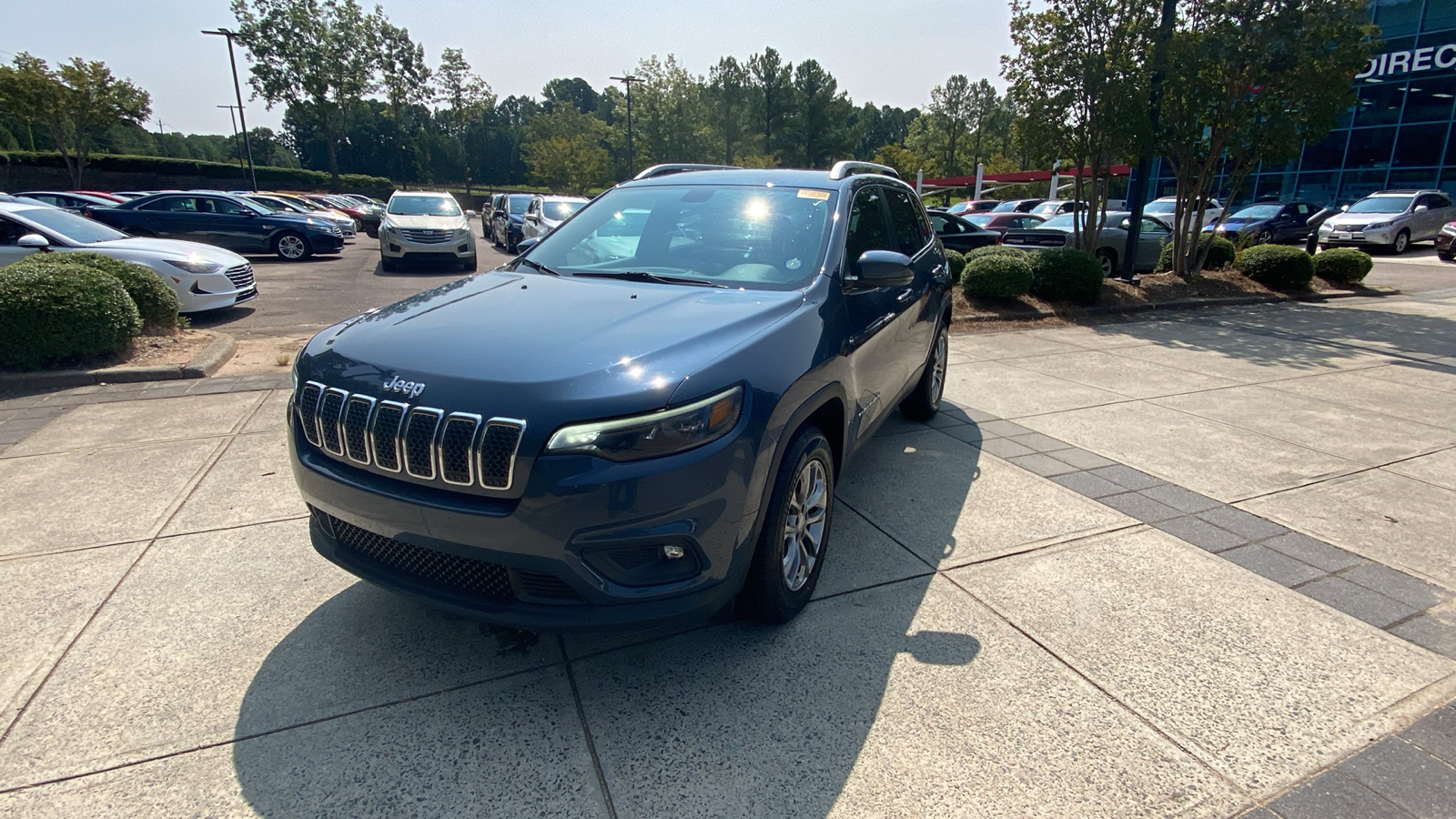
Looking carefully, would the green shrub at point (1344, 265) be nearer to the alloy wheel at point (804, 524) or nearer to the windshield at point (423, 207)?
the alloy wheel at point (804, 524)

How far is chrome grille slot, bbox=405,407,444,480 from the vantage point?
7.54ft

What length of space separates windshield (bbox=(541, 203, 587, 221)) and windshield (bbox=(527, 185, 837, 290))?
529 inches

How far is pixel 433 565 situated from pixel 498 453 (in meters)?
0.51

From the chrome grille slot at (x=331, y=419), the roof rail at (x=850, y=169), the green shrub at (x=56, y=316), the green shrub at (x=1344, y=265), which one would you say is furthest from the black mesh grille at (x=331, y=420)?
the green shrub at (x=1344, y=265)

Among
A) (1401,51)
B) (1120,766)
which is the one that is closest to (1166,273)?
(1120,766)

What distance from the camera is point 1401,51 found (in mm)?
27047

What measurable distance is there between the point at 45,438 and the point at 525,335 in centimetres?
454

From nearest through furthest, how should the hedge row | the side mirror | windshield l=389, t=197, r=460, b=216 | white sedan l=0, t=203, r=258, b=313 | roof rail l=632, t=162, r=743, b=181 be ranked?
the side mirror
roof rail l=632, t=162, r=743, b=181
white sedan l=0, t=203, r=258, b=313
windshield l=389, t=197, r=460, b=216
the hedge row

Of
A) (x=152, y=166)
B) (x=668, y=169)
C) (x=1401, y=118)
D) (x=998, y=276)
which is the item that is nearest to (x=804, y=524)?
(x=668, y=169)

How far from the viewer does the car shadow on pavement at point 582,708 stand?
2217mm

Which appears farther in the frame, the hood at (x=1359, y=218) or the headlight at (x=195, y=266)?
the hood at (x=1359, y=218)

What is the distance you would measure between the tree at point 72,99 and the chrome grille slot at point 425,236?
36.3 meters

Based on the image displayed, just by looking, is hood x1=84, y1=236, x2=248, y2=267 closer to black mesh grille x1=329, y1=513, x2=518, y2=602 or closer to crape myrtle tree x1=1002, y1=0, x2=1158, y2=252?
black mesh grille x1=329, y1=513, x2=518, y2=602

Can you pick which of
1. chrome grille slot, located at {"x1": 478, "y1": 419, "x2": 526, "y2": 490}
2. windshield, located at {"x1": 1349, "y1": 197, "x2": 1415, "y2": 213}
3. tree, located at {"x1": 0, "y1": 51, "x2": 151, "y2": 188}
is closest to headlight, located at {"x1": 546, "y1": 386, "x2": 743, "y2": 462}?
chrome grille slot, located at {"x1": 478, "y1": 419, "x2": 526, "y2": 490}
